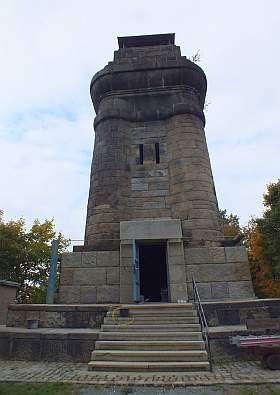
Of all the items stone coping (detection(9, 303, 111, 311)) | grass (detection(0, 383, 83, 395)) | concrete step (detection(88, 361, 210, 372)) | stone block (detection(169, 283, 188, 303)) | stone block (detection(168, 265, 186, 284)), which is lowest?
grass (detection(0, 383, 83, 395))

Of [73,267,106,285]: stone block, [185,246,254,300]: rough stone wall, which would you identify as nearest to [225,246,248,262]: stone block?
[185,246,254,300]: rough stone wall

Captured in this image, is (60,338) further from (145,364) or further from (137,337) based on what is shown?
(145,364)

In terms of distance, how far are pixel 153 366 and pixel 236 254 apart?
5.23m

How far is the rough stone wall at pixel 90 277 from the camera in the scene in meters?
9.74

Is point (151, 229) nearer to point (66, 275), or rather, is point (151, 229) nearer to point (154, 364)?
point (66, 275)

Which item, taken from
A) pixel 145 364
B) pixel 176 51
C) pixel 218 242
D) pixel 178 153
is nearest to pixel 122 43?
pixel 176 51

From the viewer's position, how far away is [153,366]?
19.9 ft

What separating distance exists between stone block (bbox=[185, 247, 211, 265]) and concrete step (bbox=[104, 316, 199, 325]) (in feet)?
8.18

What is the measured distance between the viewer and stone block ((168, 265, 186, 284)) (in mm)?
9570

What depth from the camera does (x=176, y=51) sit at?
46.9 ft

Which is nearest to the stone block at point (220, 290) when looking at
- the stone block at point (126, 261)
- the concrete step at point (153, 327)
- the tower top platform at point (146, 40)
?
the concrete step at point (153, 327)

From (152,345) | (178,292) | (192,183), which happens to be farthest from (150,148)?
(152,345)

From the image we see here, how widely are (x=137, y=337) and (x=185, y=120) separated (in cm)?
897

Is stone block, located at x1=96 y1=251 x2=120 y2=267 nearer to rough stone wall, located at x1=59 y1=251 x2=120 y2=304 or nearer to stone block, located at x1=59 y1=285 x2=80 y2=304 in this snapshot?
rough stone wall, located at x1=59 y1=251 x2=120 y2=304
